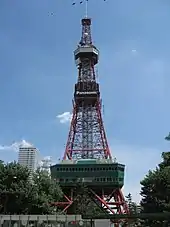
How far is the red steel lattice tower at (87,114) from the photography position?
77012mm

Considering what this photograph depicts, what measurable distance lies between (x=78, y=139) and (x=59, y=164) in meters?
7.76

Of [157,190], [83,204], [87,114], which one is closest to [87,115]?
[87,114]

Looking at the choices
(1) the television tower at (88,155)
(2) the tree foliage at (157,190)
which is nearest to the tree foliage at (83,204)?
(1) the television tower at (88,155)

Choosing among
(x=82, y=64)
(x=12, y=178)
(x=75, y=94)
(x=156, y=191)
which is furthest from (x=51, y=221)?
(x=82, y=64)

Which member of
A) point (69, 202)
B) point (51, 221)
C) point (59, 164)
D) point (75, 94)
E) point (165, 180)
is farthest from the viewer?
point (75, 94)

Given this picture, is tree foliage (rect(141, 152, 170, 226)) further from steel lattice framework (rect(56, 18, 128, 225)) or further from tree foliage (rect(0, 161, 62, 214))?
steel lattice framework (rect(56, 18, 128, 225))

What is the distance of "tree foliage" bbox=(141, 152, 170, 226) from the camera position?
3269 centimetres

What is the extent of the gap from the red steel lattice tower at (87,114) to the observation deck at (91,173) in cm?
169

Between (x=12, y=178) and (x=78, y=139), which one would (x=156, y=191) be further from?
(x=78, y=139)

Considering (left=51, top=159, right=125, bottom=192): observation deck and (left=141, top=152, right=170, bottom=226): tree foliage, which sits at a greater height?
(left=51, top=159, right=125, bottom=192): observation deck

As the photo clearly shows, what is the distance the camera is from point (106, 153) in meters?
76.8

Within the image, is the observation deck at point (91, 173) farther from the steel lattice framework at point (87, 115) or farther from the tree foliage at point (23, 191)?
the tree foliage at point (23, 191)

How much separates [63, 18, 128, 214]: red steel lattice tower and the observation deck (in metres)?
1.69

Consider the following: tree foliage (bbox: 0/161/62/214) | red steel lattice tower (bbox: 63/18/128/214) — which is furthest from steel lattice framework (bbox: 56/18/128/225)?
tree foliage (bbox: 0/161/62/214)
